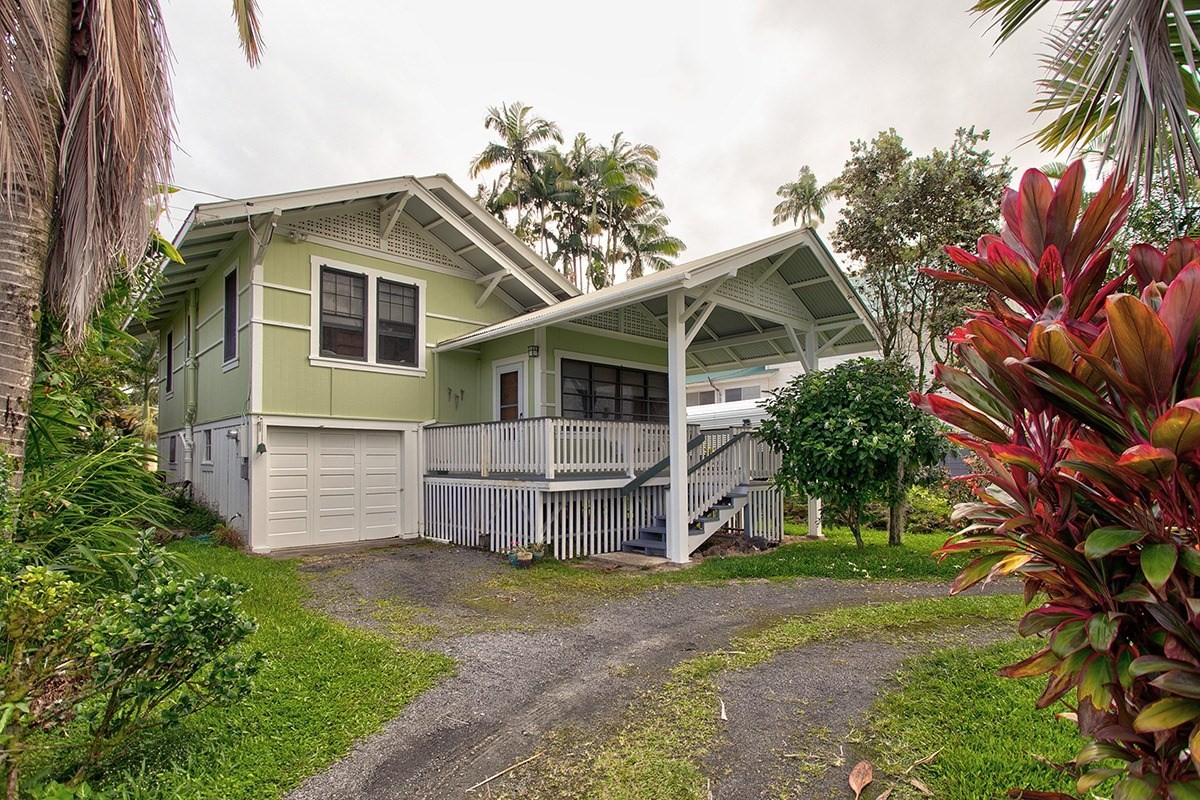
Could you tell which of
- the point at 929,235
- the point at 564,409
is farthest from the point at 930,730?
the point at 564,409

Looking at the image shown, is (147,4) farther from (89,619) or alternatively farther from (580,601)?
(580,601)

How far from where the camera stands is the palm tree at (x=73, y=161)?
3.73m

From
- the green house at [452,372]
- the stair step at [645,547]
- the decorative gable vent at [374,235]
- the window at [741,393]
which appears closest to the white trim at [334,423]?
the green house at [452,372]

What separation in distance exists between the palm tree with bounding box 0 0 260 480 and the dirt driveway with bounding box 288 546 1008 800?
3044 millimetres

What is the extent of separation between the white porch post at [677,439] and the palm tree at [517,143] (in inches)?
884

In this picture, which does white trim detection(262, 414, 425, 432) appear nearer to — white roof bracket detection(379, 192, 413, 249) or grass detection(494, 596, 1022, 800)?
white roof bracket detection(379, 192, 413, 249)

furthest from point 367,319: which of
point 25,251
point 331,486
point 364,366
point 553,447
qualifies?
point 25,251

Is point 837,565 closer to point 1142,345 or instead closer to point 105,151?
point 1142,345

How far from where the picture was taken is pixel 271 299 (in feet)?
32.9

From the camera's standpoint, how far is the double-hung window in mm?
10656

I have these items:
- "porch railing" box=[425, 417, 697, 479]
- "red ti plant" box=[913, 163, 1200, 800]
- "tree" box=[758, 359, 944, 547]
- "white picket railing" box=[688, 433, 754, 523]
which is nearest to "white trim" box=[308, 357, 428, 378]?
"porch railing" box=[425, 417, 697, 479]

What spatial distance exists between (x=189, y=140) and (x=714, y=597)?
637 centimetres

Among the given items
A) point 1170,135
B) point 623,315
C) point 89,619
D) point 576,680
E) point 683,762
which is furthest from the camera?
point 623,315

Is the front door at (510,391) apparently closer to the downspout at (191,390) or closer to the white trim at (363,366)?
the white trim at (363,366)
